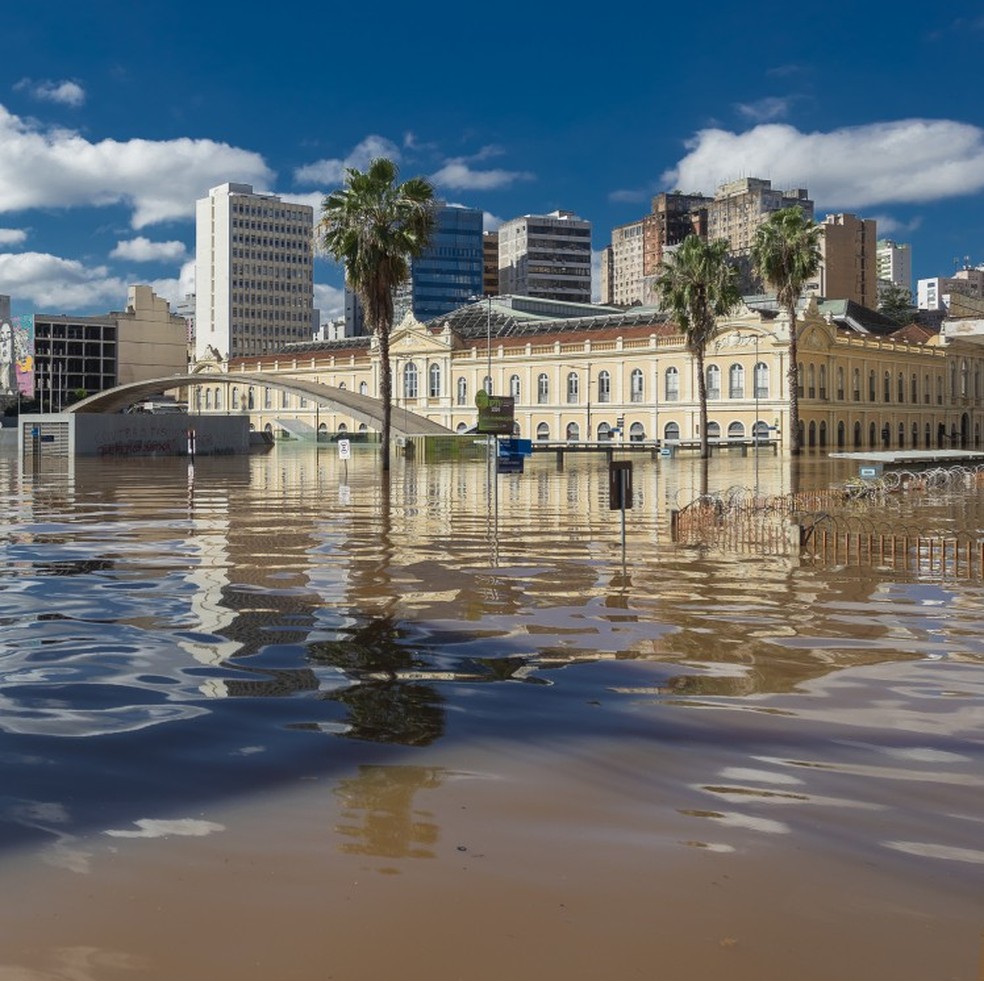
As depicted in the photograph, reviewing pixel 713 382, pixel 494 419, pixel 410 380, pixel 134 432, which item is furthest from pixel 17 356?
pixel 494 419

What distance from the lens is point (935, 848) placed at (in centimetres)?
675

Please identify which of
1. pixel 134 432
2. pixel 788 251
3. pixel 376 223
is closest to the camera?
pixel 376 223

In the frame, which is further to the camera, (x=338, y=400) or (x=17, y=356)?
(x=17, y=356)

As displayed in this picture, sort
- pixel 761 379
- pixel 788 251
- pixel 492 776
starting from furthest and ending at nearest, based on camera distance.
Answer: pixel 761 379 → pixel 788 251 → pixel 492 776

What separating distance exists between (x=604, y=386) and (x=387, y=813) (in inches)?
3888

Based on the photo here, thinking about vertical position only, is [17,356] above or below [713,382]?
above

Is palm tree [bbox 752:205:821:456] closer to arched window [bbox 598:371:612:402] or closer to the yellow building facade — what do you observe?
the yellow building facade

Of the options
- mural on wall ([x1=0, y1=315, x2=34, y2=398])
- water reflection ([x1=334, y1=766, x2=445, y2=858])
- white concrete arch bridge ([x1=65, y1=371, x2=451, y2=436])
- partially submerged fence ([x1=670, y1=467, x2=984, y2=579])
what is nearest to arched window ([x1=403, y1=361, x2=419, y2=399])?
white concrete arch bridge ([x1=65, y1=371, x2=451, y2=436])

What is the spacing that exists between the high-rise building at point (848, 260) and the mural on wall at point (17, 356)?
4402 inches

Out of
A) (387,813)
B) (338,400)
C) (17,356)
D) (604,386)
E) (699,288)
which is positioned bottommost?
(387,813)

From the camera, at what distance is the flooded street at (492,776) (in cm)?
556

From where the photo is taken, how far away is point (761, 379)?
94.7m

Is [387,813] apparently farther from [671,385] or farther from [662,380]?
[662,380]

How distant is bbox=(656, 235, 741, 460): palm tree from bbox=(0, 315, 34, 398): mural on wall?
364 feet
